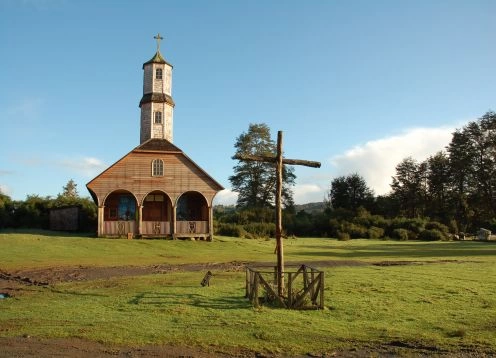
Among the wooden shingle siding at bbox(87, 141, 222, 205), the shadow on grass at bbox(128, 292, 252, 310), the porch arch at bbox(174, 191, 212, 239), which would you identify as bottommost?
the shadow on grass at bbox(128, 292, 252, 310)

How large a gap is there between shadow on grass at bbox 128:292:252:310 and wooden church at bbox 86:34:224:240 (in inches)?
977

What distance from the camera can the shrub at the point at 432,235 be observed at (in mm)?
54916

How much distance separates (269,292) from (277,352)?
164 inches

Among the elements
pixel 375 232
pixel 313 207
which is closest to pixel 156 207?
pixel 375 232

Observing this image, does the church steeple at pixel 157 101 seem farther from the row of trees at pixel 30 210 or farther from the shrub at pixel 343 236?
the shrub at pixel 343 236

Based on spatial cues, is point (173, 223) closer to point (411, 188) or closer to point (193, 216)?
point (193, 216)

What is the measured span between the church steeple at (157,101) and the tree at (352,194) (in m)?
34.3

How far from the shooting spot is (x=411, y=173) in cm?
7656

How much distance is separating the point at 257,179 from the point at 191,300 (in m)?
56.6

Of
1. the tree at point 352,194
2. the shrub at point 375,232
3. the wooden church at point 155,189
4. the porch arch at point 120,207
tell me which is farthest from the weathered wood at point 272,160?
the tree at point 352,194

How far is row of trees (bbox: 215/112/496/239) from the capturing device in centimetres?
5778

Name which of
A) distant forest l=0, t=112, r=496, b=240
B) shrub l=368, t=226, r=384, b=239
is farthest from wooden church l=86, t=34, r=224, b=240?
shrub l=368, t=226, r=384, b=239

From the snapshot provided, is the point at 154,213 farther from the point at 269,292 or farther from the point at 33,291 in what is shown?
the point at 269,292

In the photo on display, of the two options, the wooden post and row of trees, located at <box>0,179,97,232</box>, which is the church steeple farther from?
the wooden post
